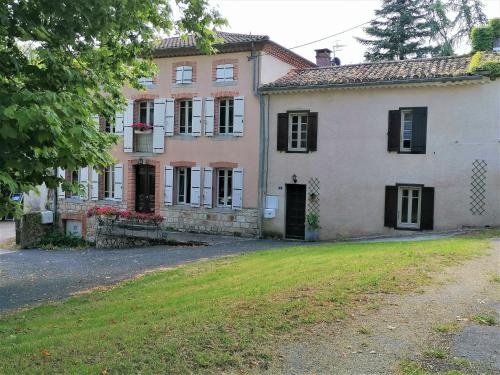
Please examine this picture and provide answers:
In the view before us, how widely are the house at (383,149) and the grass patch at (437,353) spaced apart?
1194 centimetres

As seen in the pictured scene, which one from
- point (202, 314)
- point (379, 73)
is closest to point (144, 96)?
point (379, 73)

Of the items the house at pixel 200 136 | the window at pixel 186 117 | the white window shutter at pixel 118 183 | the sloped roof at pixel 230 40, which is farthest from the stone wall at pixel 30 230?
the sloped roof at pixel 230 40

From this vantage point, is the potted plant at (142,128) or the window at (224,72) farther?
the potted plant at (142,128)

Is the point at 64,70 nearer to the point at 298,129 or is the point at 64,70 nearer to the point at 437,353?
the point at 437,353

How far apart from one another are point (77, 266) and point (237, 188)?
256 inches

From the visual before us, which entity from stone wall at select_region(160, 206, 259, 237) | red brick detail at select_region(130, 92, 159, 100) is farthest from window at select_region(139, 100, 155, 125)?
stone wall at select_region(160, 206, 259, 237)

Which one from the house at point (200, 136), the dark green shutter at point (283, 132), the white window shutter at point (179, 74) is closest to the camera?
the dark green shutter at point (283, 132)

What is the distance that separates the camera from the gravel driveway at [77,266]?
1145 centimetres

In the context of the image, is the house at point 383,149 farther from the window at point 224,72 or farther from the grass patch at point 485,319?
the grass patch at point 485,319

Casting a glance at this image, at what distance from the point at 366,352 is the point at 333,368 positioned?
47 cm

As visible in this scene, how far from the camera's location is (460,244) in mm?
11305

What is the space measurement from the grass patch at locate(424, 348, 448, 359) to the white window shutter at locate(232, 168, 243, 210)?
14271mm

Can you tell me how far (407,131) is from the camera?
16453 mm

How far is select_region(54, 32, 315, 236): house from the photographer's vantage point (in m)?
18.7
